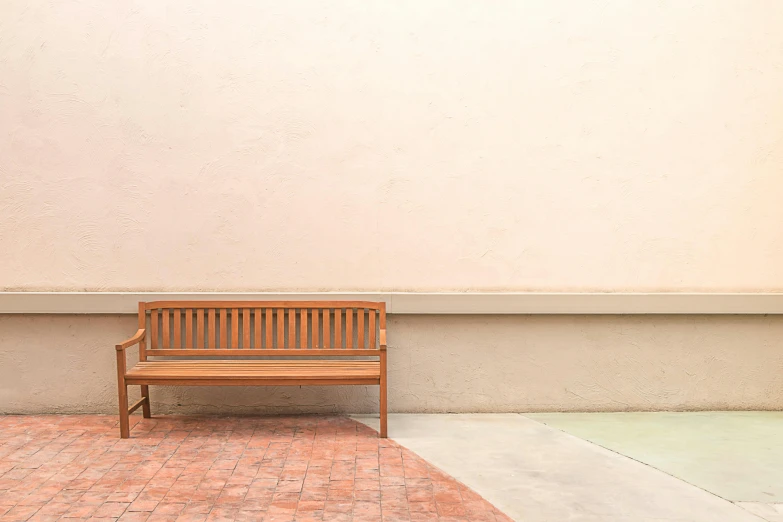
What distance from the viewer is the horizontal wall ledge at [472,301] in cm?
583

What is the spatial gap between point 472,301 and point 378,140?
144 centimetres

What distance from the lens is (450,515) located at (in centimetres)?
395

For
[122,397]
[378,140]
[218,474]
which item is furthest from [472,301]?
[122,397]

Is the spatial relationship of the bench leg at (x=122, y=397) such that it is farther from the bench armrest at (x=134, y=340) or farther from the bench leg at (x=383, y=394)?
the bench leg at (x=383, y=394)

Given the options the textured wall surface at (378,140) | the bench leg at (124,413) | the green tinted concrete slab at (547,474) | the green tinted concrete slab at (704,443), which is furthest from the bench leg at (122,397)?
the green tinted concrete slab at (704,443)

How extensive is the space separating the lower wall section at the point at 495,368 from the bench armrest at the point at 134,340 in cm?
24

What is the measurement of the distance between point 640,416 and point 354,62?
3502 mm

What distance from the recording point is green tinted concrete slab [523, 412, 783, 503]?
4.47 metres

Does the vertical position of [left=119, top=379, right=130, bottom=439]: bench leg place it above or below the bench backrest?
below

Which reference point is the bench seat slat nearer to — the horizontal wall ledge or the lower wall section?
the lower wall section

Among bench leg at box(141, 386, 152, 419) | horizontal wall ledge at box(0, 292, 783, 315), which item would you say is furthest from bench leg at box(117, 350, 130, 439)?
horizontal wall ledge at box(0, 292, 783, 315)

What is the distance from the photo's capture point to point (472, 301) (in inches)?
233

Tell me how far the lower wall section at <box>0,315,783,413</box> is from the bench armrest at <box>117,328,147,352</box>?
24cm

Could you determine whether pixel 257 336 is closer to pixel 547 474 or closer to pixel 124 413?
pixel 124 413
